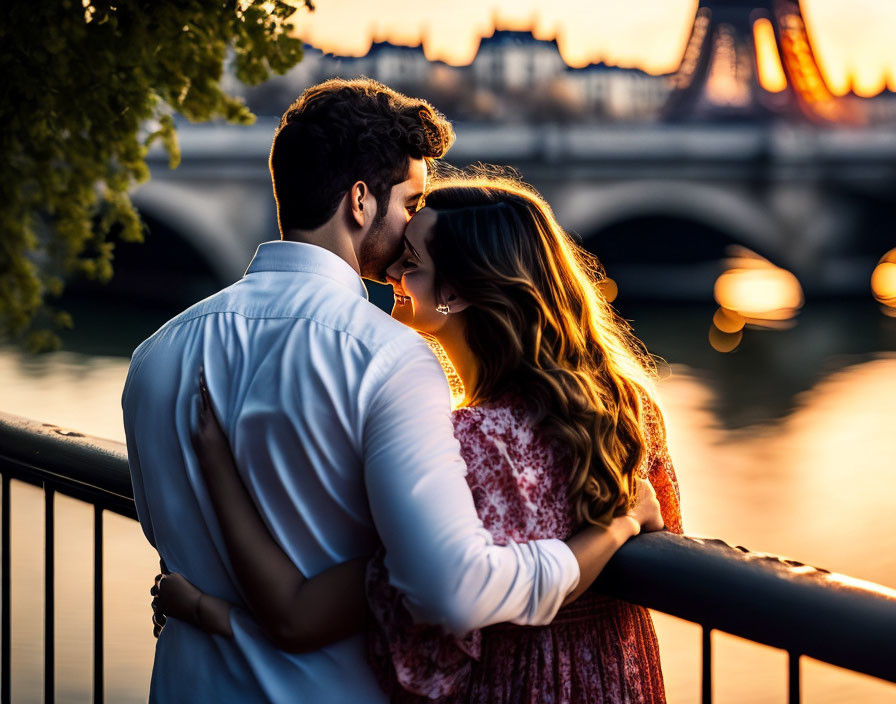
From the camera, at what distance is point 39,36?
9.95ft

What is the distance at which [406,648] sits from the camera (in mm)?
1316

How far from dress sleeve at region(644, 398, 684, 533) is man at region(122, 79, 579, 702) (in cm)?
26

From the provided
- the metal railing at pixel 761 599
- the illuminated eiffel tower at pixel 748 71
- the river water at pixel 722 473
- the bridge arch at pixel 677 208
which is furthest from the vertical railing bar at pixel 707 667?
the illuminated eiffel tower at pixel 748 71

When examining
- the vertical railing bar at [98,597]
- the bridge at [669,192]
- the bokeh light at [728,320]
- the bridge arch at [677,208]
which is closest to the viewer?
the vertical railing bar at [98,597]

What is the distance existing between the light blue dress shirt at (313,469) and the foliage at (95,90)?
6.10ft

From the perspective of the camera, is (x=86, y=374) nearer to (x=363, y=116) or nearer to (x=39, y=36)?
(x=39, y=36)

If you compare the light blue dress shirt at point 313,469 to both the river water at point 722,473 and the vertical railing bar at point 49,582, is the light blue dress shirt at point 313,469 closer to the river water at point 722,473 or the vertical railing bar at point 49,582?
the vertical railing bar at point 49,582

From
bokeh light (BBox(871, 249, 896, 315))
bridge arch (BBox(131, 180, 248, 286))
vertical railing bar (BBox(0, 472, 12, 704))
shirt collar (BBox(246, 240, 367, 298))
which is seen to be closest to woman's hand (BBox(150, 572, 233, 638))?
shirt collar (BBox(246, 240, 367, 298))

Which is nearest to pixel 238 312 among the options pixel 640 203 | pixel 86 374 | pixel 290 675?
pixel 290 675

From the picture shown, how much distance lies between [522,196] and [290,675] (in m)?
0.59

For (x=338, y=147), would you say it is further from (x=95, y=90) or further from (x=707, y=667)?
(x=95, y=90)

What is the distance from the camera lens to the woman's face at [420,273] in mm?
1436

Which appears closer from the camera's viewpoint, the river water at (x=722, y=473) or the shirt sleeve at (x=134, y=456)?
the shirt sleeve at (x=134, y=456)

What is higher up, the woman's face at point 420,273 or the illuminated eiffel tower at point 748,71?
the woman's face at point 420,273
